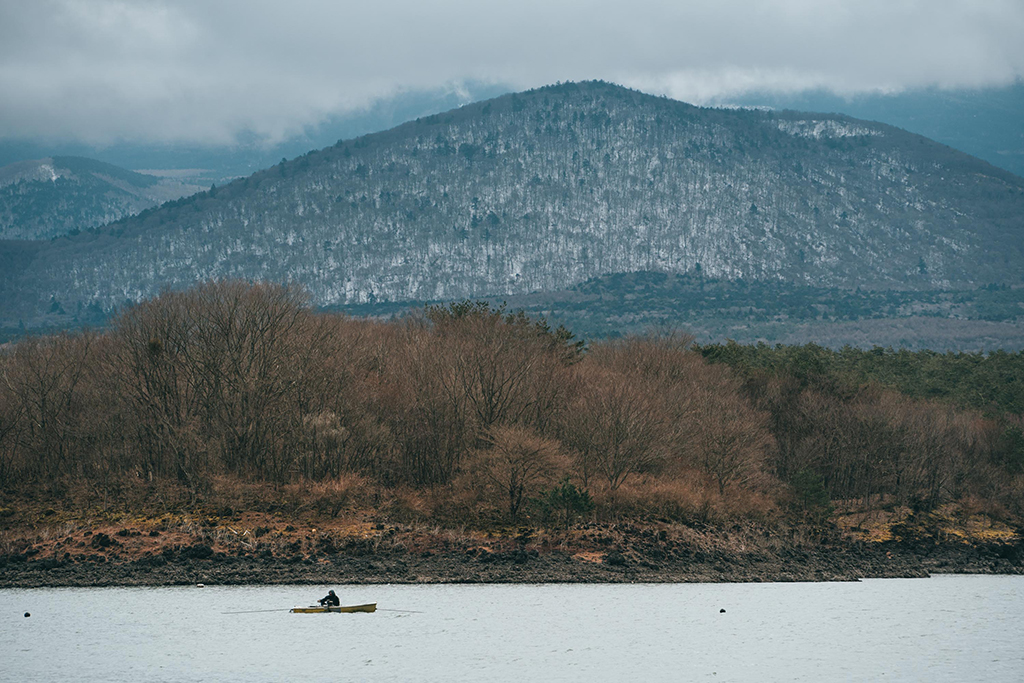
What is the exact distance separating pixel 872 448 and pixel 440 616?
4153 cm

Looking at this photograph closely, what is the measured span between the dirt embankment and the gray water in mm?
1579

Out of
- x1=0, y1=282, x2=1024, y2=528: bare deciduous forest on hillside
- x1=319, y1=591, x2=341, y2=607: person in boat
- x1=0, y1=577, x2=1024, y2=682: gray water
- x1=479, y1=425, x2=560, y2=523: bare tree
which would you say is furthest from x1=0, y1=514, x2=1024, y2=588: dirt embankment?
x1=319, y1=591, x2=341, y2=607: person in boat

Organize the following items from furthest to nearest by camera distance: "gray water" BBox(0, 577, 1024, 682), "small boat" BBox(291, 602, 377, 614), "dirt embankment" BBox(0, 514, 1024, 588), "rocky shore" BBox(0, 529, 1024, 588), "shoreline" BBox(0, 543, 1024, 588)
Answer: "dirt embankment" BBox(0, 514, 1024, 588)
"rocky shore" BBox(0, 529, 1024, 588)
"shoreline" BBox(0, 543, 1024, 588)
"small boat" BBox(291, 602, 377, 614)
"gray water" BBox(0, 577, 1024, 682)

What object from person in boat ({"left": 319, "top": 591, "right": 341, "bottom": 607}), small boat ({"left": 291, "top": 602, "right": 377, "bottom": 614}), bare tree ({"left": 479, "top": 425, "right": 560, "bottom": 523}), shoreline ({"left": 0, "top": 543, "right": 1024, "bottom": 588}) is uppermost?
bare tree ({"left": 479, "top": 425, "right": 560, "bottom": 523})

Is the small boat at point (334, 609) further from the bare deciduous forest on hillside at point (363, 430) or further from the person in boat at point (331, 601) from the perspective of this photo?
the bare deciduous forest on hillside at point (363, 430)

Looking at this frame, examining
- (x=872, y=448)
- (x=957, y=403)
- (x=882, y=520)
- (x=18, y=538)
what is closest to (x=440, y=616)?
(x=18, y=538)

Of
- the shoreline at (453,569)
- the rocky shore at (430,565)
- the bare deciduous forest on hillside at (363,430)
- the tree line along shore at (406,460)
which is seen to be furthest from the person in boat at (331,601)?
the bare deciduous forest on hillside at (363,430)

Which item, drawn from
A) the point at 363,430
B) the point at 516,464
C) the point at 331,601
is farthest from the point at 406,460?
the point at 331,601

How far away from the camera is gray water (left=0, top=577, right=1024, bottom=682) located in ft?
114

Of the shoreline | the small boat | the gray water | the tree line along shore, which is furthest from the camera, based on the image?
the tree line along shore

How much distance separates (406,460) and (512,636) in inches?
856

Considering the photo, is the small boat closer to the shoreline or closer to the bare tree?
the shoreline

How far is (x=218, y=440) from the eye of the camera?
185 ft

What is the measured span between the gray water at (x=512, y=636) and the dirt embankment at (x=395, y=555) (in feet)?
5.18
